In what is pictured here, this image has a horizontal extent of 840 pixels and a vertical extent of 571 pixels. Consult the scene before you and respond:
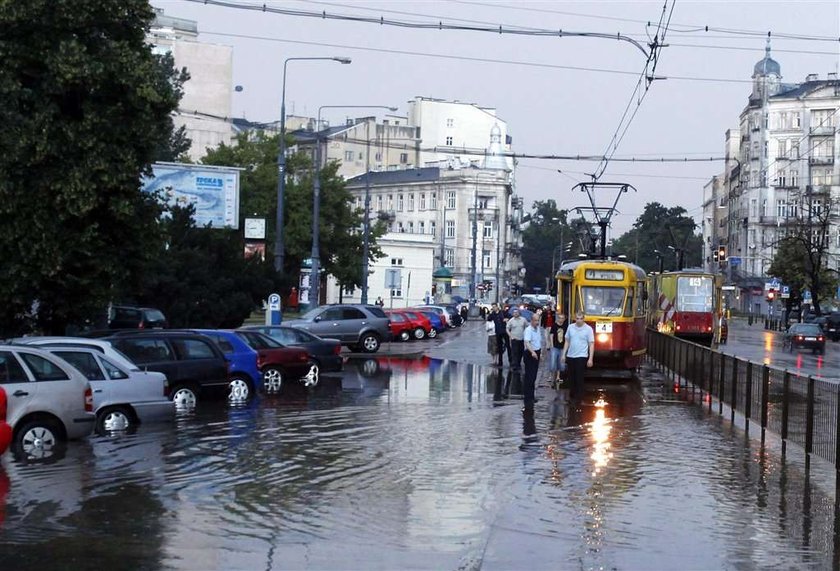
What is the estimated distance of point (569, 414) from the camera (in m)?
23.2

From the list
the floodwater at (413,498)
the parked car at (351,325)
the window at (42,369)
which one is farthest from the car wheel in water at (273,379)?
the parked car at (351,325)

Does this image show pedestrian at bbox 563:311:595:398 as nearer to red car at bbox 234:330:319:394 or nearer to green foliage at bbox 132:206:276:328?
red car at bbox 234:330:319:394

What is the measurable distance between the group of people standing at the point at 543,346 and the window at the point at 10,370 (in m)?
11.0

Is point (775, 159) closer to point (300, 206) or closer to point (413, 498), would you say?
point (300, 206)

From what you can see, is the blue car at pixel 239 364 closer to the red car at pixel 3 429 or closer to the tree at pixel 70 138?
the tree at pixel 70 138

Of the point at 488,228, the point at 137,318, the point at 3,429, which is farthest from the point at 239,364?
the point at 488,228

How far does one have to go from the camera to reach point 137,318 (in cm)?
4091

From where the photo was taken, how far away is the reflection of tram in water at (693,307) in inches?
2183

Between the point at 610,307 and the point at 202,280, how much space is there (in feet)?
48.2

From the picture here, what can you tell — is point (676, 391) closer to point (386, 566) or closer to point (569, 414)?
point (569, 414)

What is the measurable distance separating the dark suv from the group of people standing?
6.09m

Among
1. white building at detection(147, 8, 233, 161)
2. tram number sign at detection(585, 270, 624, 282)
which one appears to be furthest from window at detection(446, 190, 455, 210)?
tram number sign at detection(585, 270, 624, 282)

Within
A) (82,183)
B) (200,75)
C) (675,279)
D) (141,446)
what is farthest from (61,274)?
(200,75)

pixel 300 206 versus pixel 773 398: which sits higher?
pixel 300 206
